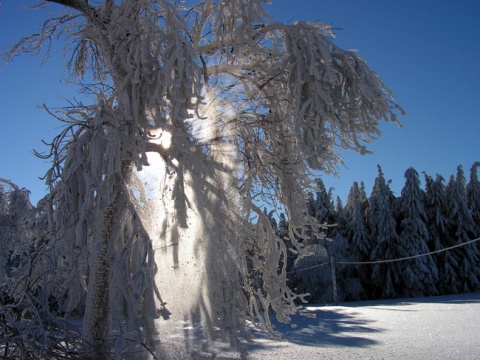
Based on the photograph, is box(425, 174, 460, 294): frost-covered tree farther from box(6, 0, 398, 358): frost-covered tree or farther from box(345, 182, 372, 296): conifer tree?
box(6, 0, 398, 358): frost-covered tree

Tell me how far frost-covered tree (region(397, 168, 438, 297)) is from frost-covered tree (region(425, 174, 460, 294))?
51 centimetres

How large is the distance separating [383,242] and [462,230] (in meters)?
4.54

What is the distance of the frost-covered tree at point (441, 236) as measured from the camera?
78.4 ft

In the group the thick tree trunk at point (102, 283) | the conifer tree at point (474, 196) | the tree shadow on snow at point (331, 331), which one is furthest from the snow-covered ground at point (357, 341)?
the conifer tree at point (474, 196)

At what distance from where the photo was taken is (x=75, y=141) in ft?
14.3

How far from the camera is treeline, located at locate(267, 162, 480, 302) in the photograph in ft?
77.0

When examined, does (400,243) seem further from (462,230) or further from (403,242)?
(462,230)

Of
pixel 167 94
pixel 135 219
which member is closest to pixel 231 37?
pixel 167 94

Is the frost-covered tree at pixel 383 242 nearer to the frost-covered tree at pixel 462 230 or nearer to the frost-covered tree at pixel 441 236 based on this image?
the frost-covered tree at pixel 441 236

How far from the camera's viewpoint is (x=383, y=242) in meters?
25.2

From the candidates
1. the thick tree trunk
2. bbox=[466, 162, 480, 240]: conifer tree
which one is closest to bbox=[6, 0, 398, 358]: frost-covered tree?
the thick tree trunk

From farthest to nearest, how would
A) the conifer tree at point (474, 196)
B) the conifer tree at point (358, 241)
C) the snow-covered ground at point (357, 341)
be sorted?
the conifer tree at point (474, 196) → the conifer tree at point (358, 241) → the snow-covered ground at point (357, 341)

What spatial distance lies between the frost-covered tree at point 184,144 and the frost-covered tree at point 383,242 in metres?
19.9

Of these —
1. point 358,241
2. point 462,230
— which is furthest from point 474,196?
point 358,241
